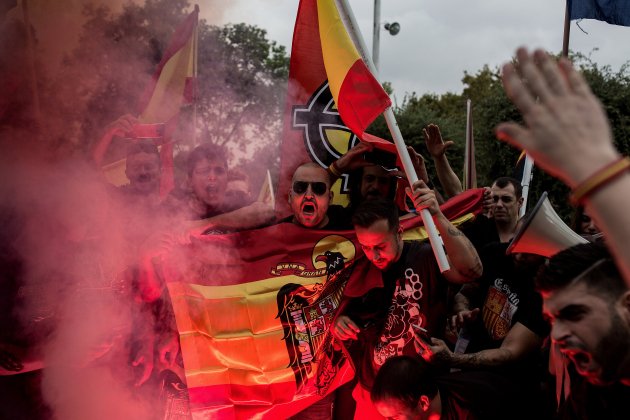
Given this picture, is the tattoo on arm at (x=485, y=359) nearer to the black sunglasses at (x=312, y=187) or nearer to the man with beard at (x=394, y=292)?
the man with beard at (x=394, y=292)

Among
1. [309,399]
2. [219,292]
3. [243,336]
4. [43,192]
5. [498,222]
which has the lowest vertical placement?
[309,399]

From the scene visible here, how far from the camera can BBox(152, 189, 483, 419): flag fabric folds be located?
3572 mm

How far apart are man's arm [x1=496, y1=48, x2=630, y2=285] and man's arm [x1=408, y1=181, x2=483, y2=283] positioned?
1.96 m

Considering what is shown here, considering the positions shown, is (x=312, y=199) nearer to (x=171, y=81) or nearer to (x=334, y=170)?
(x=334, y=170)

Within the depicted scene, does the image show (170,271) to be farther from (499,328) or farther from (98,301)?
(499,328)

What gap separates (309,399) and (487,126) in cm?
894

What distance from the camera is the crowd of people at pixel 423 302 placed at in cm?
174

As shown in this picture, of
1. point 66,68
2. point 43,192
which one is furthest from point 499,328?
point 66,68

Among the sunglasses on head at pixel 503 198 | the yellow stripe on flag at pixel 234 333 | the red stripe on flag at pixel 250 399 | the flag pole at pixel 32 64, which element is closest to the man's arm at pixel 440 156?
the sunglasses on head at pixel 503 198

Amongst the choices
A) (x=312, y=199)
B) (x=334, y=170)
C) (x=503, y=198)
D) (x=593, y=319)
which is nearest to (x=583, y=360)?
(x=593, y=319)

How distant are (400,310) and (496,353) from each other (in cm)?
49

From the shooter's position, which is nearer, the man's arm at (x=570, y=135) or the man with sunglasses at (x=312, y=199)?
the man's arm at (x=570, y=135)

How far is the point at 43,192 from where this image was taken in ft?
13.5

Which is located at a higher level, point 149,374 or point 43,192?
point 43,192
